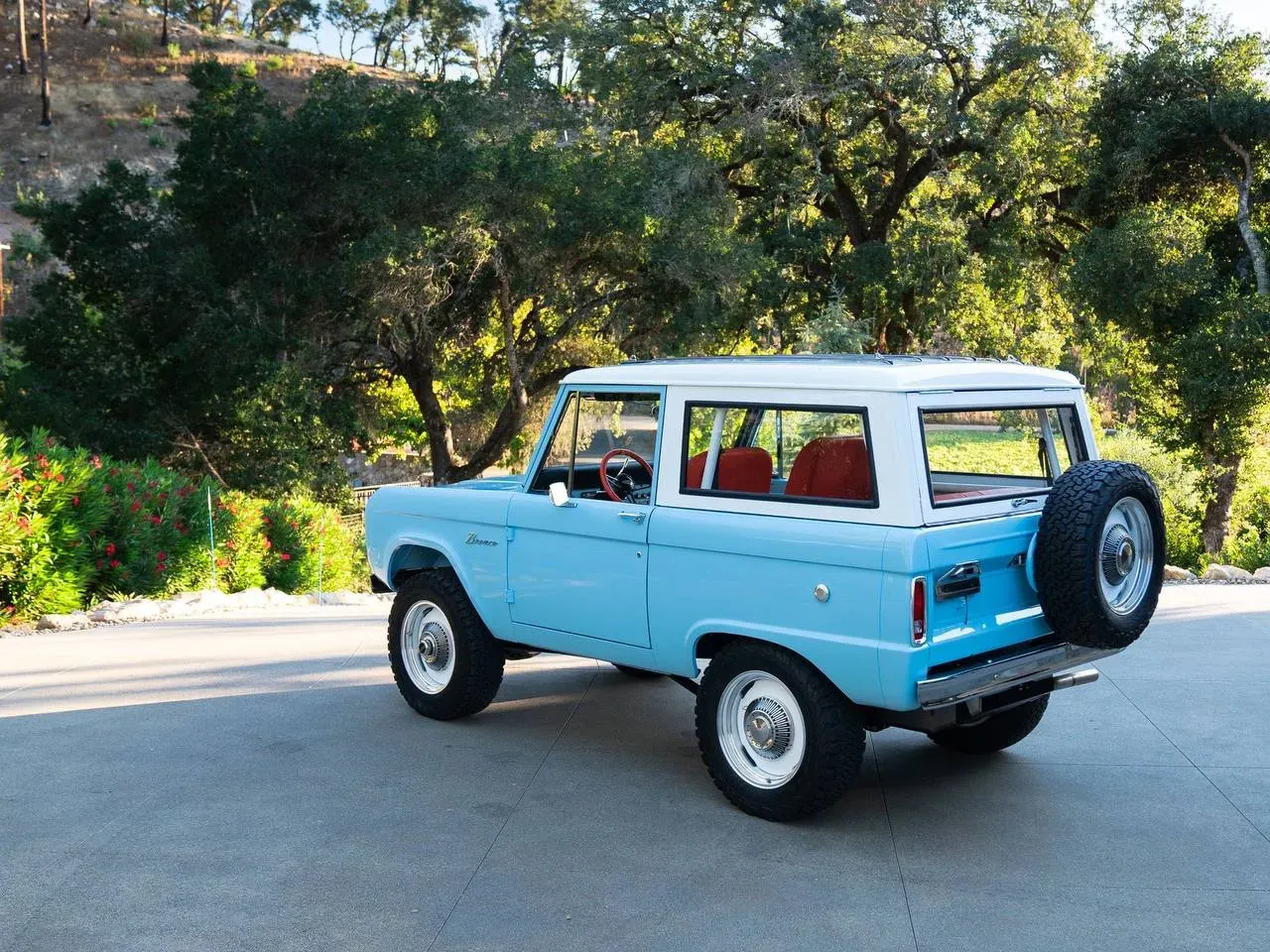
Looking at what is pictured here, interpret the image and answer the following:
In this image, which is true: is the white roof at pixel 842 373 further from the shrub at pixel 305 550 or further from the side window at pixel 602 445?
the shrub at pixel 305 550

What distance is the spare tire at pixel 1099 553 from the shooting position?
16.7ft

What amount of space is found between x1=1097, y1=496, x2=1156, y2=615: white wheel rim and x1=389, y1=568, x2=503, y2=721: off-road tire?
3.24 m

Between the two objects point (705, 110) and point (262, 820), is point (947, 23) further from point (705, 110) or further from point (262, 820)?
point (262, 820)

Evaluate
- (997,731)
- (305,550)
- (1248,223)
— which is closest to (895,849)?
(997,731)

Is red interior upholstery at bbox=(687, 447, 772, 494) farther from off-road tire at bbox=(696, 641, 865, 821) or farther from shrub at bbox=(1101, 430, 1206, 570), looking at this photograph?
shrub at bbox=(1101, 430, 1206, 570)

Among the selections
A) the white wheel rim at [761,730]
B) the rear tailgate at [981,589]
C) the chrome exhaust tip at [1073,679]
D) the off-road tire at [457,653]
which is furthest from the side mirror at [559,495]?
the chrome exhaust tip at [1073,679]

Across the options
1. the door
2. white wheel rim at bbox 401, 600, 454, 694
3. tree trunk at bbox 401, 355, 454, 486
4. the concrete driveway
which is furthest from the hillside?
the door

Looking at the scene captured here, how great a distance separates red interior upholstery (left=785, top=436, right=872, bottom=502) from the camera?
5332 mm

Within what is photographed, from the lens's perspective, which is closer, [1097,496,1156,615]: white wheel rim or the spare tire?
the spare tire

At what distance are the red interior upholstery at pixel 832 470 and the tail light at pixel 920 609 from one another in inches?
19.0

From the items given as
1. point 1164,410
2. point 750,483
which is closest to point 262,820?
point 750,483

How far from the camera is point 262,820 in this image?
214 inches

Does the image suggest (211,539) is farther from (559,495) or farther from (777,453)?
(777,453)

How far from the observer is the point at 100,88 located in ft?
246
